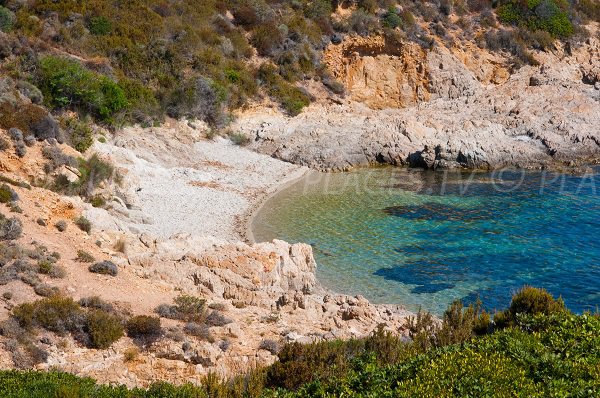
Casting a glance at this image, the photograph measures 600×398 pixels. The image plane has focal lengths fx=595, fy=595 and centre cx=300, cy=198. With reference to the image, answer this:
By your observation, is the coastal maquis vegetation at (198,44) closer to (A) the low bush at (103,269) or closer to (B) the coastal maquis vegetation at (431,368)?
(A) the low bush at (103,269)

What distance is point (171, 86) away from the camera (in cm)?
3478

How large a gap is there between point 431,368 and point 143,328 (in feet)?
20.1

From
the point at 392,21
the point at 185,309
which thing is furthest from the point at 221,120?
the point at 185,309

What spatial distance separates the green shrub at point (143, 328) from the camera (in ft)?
39.7

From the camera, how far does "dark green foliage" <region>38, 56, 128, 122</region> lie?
89.9 feet

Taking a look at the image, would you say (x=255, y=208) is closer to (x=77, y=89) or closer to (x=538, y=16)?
(x=77, y=89)

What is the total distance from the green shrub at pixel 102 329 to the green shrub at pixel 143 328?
215 millimetres

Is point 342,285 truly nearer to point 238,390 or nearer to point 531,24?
point 238,390

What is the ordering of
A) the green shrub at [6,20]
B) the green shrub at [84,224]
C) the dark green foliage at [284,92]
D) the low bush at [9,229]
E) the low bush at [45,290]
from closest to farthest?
1. the low bush at [45,290]
2. the low bush at [9,229]
3. the green shrub at [84,224]
4. the green shrub at [6,20]
5. the dark green foliage at [284,92]

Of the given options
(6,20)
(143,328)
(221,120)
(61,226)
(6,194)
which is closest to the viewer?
(143,328)

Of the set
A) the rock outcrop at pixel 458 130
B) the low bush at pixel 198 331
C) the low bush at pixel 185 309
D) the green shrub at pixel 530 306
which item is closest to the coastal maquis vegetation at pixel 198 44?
the rock outcrop at pixel 458 130

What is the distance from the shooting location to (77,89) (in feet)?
90.9

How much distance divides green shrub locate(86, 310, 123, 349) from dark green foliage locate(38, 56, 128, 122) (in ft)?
58.6

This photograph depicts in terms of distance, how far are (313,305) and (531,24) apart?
43456 millimetres
